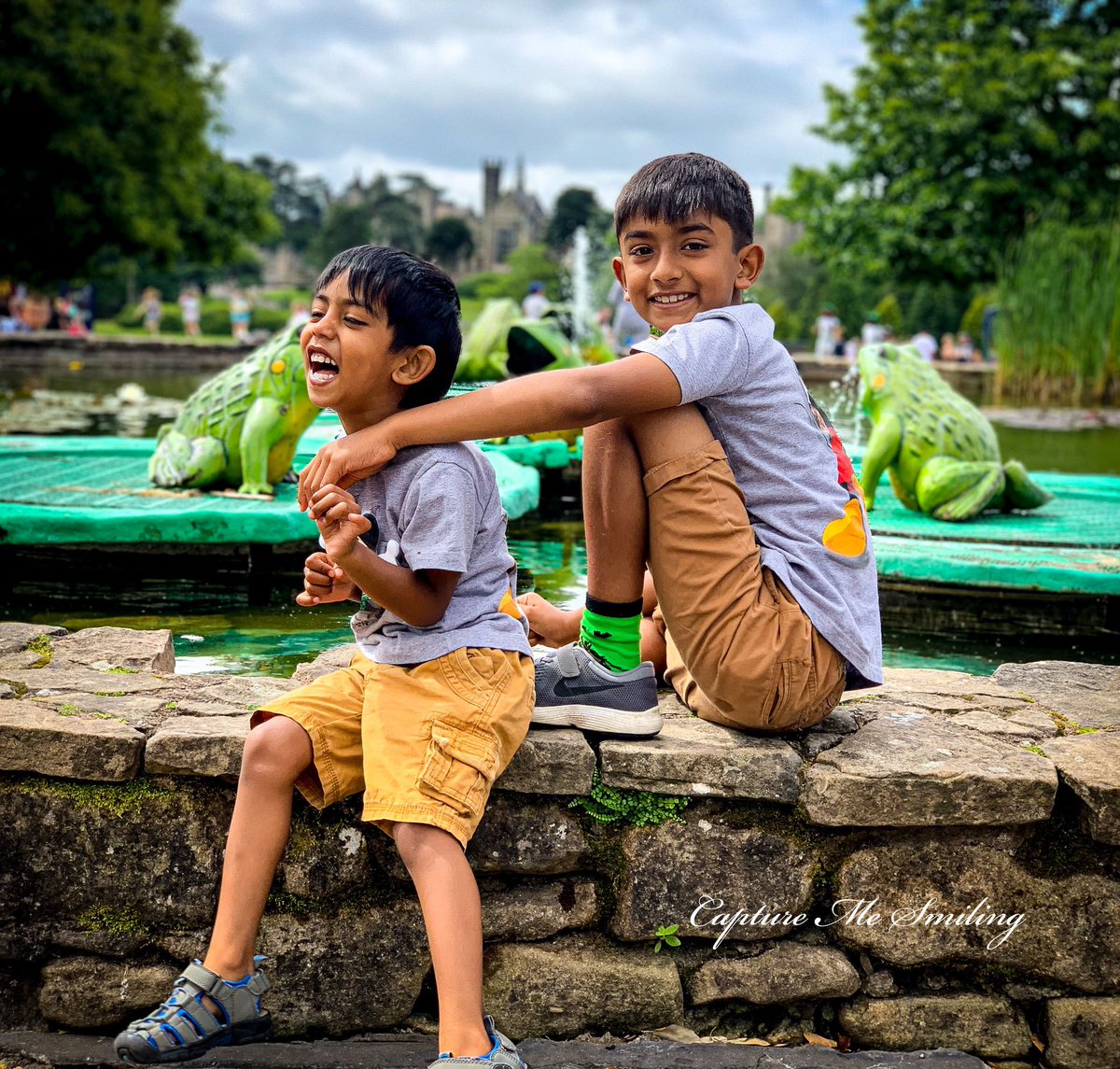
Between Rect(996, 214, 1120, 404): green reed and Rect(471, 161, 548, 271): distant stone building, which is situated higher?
Rect(471, 161, 548, 271): distant stone building

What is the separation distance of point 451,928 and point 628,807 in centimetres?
46

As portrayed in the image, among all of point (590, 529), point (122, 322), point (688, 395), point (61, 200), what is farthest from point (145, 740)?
point (122, 322)

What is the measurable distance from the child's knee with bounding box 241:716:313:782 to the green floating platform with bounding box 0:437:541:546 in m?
2.26

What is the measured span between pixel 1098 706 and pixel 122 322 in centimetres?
4542

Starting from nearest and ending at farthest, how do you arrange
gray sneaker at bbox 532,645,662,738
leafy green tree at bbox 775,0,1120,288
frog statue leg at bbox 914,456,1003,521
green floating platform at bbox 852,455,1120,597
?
1. gray sneaker at bbox 532,645,662,738
2. green floating platform at bbox 852,455,1120,597
3. frog statue leg at bbox 914,456,1003,521
4. leafy green tree at bbox 775,0,1120,288

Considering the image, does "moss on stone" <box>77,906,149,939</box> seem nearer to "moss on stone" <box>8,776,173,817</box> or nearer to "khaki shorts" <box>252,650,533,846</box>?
"moss on stone" <box>8,776,173,817</box>

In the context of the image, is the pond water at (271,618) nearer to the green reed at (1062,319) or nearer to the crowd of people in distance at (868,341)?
the green reed at (1062,319)

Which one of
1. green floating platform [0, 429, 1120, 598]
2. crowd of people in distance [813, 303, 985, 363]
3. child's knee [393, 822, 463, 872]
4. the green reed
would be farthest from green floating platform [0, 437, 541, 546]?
crowd of people in distance [813, 303, 985, 363]

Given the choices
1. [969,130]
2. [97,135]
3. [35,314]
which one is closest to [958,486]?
[97,135]

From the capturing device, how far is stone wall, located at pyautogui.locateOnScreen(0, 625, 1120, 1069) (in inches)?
83.3

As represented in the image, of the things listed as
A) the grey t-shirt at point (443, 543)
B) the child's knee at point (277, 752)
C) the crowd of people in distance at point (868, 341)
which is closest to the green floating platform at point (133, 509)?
the grey t-shirt at point (443, 543)

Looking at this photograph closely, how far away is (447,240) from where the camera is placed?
75312 millimetres

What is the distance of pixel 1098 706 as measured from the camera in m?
2.57

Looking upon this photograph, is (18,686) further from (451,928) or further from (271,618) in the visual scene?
(271,618)
